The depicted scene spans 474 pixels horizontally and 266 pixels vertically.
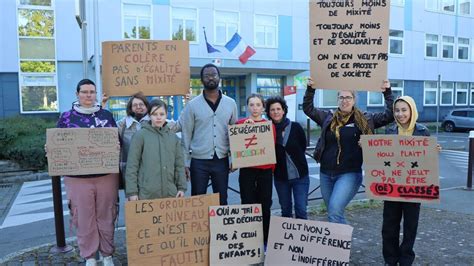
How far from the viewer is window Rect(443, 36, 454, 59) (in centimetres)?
3105

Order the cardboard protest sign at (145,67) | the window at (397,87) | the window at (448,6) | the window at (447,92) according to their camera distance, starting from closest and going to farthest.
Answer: the cardboard protest sign at (145,67), the window at (397,87), the window at (448,6), the window at (447,92)

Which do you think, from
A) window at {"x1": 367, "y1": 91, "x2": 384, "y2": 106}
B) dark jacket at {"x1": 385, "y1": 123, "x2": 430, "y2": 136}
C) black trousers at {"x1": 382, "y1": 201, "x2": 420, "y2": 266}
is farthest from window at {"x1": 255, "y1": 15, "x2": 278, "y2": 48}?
black trousers at {"x1": 382, "y1": 201, "x2": 420, "y2": 266}

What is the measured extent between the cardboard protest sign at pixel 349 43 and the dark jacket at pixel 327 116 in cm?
15

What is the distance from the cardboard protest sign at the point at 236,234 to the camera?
4.18 metres

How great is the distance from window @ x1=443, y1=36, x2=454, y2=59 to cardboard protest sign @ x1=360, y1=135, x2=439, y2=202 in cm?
3117

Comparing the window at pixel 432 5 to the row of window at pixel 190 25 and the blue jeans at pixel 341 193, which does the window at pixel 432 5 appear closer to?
the row of window at pixel 190 25

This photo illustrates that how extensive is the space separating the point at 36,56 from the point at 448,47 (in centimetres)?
2848

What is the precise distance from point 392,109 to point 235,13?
19.6 m

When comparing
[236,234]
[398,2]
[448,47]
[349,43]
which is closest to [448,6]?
[448,47]

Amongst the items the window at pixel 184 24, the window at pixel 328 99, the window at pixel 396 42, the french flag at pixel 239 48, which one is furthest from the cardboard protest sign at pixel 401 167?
the window at pixel 396 42

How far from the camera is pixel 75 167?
400 centimetres

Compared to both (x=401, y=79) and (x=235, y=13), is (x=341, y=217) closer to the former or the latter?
(x=235, y=13)

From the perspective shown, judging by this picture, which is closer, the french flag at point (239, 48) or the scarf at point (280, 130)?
the scarf at point (280, 130)

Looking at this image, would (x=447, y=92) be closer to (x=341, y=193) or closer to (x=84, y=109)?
(x=341, y=193)
